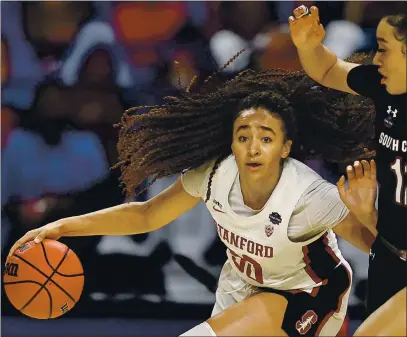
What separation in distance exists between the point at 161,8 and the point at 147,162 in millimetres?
611

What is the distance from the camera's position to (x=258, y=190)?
2.32 meters

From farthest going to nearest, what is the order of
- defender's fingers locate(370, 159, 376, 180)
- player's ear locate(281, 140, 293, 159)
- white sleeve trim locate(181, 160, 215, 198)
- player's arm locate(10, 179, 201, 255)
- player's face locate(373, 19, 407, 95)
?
player's arm locate(10, 179, 201, 255)
white sleeve trim locate(181, 160, 215, 198)
player's ear locate(281, 140, 293, 159)
defender's fingers locate(370, 159, 376, 180)
player's face locate(373, 19, 407, 95)

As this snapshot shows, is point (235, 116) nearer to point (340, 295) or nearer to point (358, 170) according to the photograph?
point (358, 170)

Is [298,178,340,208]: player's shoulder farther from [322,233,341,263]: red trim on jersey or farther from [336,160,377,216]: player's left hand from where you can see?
[322,233,341,263]: red trim on jersey

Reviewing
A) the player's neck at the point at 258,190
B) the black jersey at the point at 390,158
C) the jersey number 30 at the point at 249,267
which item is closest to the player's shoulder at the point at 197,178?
→ the player's neck at the point at 258,190

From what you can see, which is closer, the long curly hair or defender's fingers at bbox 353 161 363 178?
defender's fingers at bbox 353 161 363 178

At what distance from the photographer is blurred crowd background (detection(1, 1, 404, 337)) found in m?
2.61

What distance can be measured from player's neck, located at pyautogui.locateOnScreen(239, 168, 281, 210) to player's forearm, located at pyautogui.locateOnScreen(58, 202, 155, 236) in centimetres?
42

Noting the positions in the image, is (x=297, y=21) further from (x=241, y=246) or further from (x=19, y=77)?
(x=19, y=77)

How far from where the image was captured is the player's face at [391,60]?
2.09 meters

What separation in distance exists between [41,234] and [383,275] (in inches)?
46.7

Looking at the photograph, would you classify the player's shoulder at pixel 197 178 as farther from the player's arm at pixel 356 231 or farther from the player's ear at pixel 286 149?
the player's arm at pixel 356 231

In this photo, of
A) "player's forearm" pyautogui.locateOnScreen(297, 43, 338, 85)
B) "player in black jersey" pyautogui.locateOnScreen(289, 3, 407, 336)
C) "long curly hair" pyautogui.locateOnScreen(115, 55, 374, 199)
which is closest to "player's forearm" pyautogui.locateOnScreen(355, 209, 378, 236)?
"player in black jersey" pyautogui.locateOnScreen(289, 3, 407, 336)

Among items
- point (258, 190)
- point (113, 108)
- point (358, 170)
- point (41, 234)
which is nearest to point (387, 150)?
point (358, 170)
